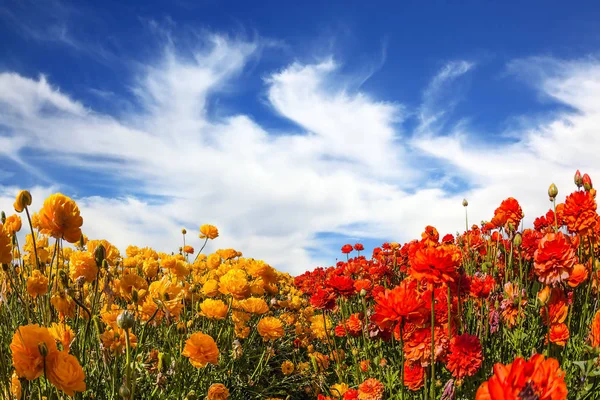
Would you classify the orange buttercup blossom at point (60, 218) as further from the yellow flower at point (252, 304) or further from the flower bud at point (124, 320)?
the yellow flower at point (252, 304)

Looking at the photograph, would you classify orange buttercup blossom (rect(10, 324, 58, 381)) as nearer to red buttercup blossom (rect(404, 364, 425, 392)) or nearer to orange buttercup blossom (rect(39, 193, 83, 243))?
orange buttercup blossom (rect(39, 193, 83, 243))

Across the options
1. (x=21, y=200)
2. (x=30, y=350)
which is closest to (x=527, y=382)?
(x=30, y=350)

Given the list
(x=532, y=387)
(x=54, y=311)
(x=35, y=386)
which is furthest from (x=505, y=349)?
(x=54, y=311)

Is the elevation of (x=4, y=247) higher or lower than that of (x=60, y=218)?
lower

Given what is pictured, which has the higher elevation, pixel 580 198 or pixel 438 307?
pixel 580 198

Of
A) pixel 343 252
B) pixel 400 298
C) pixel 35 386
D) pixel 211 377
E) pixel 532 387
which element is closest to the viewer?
pixel 532 387

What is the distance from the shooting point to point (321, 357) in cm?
377

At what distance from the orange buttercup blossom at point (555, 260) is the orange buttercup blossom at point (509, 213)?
5.31 feet

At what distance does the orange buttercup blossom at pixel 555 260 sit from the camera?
2305 mm

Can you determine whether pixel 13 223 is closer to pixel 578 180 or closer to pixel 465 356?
pixel 465 356

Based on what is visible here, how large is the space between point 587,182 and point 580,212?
1.83 feet

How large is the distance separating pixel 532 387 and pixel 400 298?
→ 79 cm

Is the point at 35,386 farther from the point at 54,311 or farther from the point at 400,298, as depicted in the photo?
the point at 400,298

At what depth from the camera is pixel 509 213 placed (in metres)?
3.97
